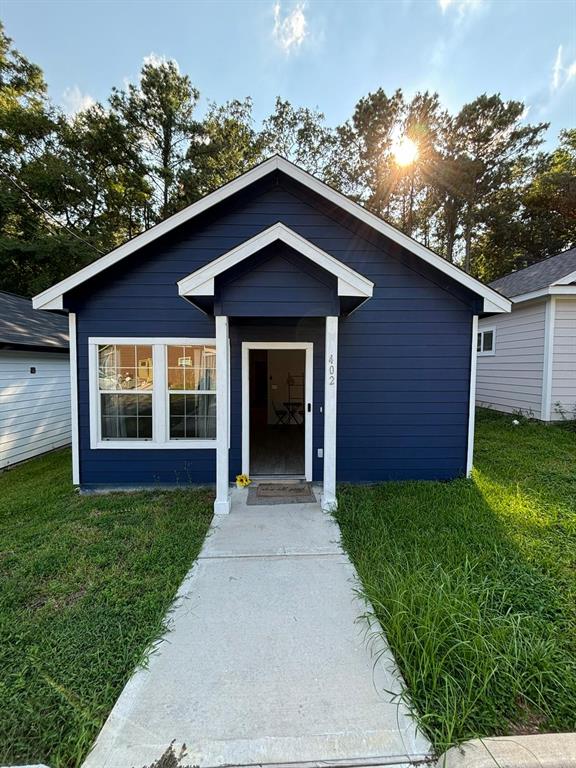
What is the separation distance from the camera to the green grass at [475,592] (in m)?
1.88

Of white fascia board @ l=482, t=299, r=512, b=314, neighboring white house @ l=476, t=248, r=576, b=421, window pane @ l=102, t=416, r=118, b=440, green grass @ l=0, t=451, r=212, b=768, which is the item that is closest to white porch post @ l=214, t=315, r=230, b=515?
green grass @ l=0, t=451, r=212, b=768

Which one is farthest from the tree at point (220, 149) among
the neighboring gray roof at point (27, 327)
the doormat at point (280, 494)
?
the doormat at point (280, 494)

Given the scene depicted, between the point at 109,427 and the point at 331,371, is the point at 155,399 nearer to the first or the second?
the point at 109,427

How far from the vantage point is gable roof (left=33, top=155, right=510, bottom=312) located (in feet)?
15.5

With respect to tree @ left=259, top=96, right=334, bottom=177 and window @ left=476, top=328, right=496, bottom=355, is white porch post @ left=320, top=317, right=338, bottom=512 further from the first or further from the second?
tree @ left=259, top=96, right=334, bottom=177

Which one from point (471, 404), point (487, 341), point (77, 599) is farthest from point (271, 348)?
point (487, 341)

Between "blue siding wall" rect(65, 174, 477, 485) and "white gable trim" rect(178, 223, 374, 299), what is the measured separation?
3.74 ft

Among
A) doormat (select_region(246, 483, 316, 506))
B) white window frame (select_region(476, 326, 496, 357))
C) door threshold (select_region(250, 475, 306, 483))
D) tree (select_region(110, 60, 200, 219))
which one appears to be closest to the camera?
doormat (select_region(246, 483, 316, 506))

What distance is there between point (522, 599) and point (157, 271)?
5.49 meters

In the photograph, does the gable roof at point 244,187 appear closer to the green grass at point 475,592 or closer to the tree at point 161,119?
the green grass at point 475,592

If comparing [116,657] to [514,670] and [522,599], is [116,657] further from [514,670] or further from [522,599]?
[522,599]

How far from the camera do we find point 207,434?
5254mm

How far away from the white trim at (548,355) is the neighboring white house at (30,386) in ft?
36.4

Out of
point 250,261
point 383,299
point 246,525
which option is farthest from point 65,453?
point 383,299
